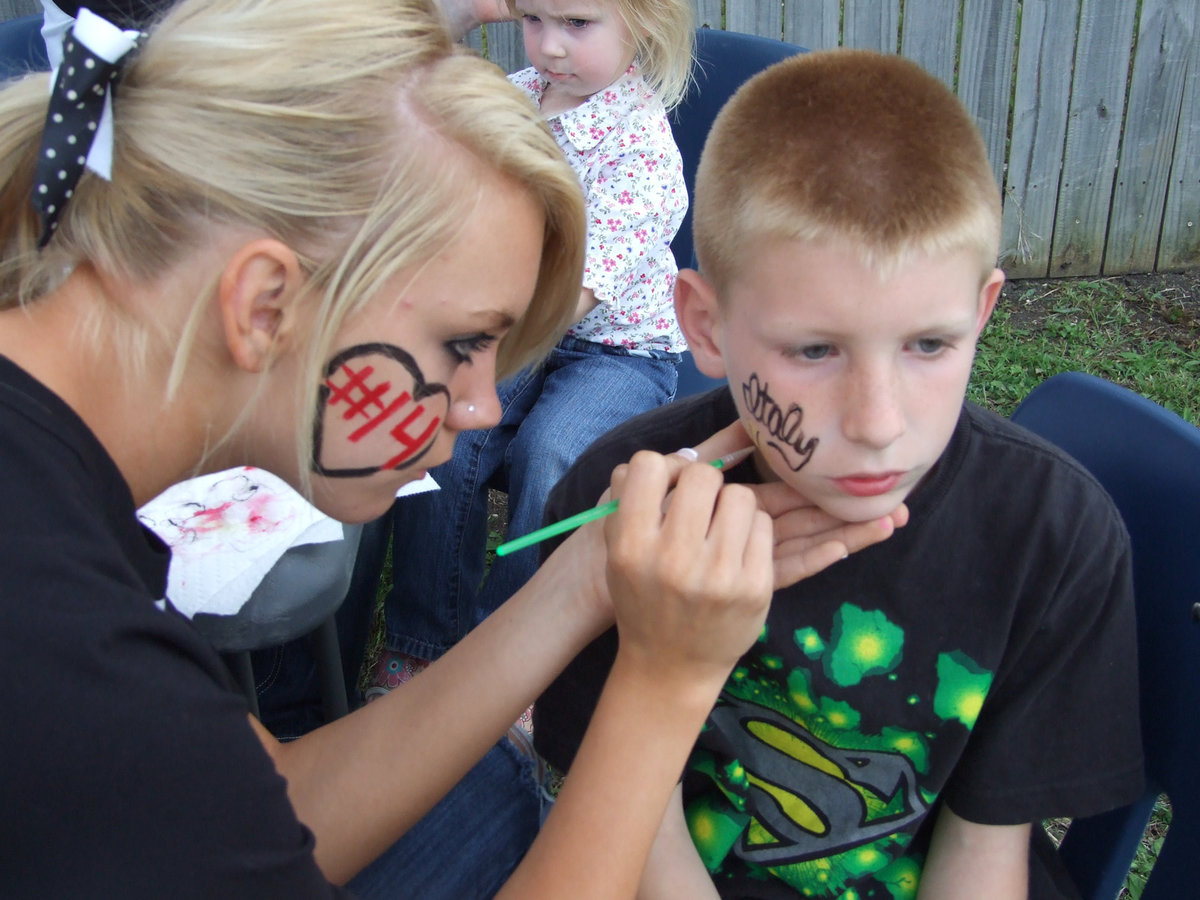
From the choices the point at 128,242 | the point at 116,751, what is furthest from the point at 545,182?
the point at 116,751

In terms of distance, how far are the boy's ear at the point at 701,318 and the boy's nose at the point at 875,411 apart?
197 mm

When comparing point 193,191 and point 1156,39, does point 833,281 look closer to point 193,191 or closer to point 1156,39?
point 193,191

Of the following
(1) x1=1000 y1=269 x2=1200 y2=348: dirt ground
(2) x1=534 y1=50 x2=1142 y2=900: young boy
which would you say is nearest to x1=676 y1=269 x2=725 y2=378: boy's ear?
(2) x1=534 y1=50 x2=1142 y2=900: young boy

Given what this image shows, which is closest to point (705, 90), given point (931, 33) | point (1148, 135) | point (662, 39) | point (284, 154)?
point (662, 39)

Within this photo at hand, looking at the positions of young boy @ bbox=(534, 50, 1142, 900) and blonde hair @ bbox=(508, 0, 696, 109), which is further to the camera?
blonde hair @ bbox=(508, 0, 696, 109)

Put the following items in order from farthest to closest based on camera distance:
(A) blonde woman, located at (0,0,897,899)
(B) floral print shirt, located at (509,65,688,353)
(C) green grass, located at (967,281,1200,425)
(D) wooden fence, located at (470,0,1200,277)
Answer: (D) wooden fence, located at (470,0,1200,277), (C) green grass, located at (967,281,1200,425), (B) floral print shirt, located at (509,65,688,353), (A) blonde woman, located at (0,0,897,899)

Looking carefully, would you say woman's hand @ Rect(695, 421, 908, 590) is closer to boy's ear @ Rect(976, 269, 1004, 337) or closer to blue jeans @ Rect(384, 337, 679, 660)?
boy's ear @ Rect(976, 269, 1004, 337)

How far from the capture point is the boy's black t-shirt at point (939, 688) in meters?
1.02

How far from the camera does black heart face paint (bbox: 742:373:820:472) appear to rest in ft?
3.30

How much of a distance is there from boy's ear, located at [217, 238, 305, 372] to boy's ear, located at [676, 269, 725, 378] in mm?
440

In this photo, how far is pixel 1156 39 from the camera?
3.41 metres

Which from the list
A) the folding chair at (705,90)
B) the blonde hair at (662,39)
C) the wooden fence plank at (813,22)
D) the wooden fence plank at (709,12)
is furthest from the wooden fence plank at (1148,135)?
the blonde hair at (662,39)

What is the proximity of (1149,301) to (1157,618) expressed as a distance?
9.84ft

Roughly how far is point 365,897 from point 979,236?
3.16ft
